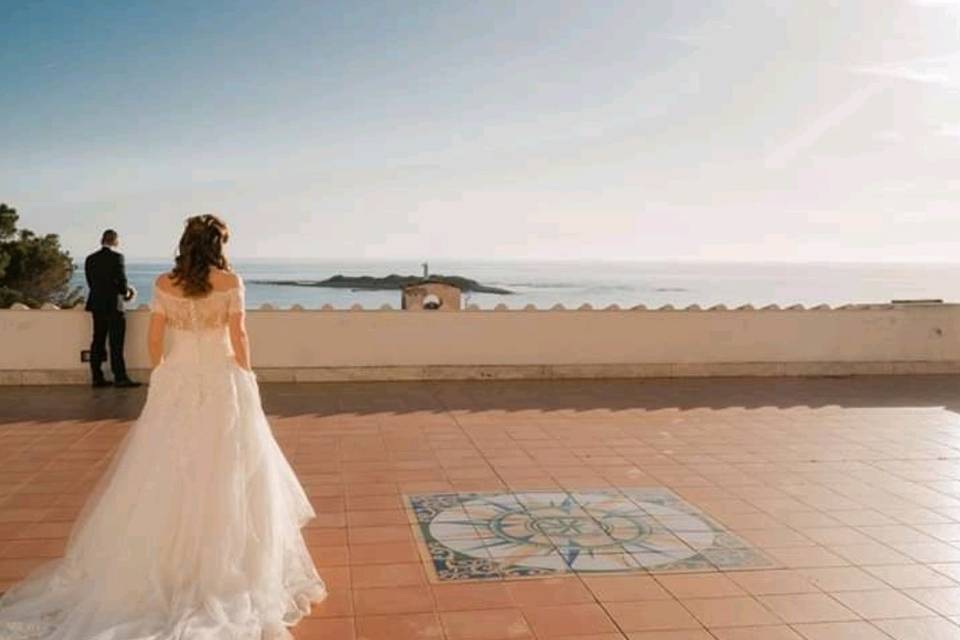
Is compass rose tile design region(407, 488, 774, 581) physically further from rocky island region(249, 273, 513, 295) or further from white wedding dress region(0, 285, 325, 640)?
rocky island region(249, 273, 513, 295)

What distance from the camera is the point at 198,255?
3248mm

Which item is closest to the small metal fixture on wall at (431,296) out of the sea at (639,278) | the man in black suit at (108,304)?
the man in black suit at (108,304)

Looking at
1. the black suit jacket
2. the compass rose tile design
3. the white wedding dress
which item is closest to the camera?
the white wedding dress

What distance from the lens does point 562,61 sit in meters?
11.3

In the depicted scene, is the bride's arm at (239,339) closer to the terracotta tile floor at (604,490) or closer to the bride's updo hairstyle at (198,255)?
the bride's updo hairstyle at (198,255)

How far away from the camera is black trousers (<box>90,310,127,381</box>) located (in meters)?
8.16

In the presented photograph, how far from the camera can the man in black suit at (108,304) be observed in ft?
26.2

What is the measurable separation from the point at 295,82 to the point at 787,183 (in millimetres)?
12530

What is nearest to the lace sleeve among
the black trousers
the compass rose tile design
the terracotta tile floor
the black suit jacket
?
the terracotta tile floor

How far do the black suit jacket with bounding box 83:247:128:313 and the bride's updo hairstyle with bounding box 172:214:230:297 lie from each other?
528cm

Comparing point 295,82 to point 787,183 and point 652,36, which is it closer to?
point 652,36

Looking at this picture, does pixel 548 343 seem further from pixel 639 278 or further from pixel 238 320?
pixel 639 278

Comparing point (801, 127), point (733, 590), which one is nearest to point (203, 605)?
point (733, 590)

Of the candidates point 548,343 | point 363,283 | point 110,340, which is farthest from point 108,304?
point 363,283
